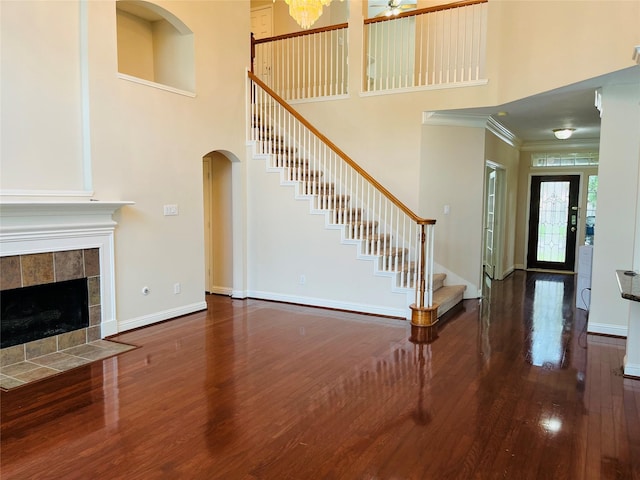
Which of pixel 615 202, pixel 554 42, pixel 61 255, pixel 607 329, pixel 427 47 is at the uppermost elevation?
pixel 427 47

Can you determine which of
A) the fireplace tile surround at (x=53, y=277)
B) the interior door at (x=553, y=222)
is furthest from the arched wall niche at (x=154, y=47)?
the interior door at (x=553, y=222)

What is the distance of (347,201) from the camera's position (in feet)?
21.6

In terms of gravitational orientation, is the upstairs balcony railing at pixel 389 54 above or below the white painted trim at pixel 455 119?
above

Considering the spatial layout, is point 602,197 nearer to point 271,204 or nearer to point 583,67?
point 583,67

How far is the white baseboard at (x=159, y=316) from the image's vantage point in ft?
16.2

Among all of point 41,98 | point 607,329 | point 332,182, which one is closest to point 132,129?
point 41,98

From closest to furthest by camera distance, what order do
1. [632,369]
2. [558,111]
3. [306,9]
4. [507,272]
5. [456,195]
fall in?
[632,369]
[306,9]
[558,111]
[456,195]
[507,272]

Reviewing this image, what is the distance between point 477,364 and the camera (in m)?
4.06

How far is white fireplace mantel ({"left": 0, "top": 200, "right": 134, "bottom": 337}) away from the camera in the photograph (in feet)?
12.5

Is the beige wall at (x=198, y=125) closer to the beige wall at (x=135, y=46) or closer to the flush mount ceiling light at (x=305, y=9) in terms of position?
the beige wall at (x=135, y=46)

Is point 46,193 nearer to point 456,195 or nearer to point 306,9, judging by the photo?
point 306,9

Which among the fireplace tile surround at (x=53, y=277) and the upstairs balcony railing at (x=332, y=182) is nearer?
the fireplace tile surround at (x=53, y=277)

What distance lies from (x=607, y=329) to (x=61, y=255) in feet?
18.9

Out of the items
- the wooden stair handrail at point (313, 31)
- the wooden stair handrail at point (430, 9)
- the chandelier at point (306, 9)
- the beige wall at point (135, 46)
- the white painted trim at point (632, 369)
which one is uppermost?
the wooden stair handrail at point (313, 31)
